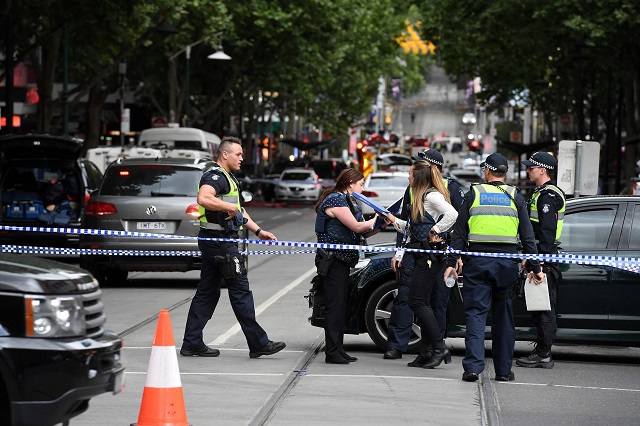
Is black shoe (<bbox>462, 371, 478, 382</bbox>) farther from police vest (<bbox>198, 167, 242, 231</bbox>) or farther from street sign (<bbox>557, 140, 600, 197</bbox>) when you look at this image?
street sign (<bbox>557, 140, 600, 197</bbox>)

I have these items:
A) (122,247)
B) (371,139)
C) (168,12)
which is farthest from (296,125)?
(122,247)

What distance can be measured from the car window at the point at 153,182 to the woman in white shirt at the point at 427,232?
7.38 metres

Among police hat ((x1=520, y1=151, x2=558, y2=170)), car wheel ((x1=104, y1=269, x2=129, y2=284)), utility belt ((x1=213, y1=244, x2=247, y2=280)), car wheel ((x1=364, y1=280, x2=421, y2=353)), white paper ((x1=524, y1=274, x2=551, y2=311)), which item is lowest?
car wheel ((x1=104, y1=269, x2=129, y2=284))

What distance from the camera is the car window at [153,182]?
60.9ft

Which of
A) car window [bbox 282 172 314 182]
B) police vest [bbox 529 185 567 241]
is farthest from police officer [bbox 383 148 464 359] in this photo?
car window [bbox 282 172 314 182]

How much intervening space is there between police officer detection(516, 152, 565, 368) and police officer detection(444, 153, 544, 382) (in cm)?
75

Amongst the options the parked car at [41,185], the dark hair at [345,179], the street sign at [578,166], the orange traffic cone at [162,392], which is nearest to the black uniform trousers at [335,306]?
the dark hair at [345,179]

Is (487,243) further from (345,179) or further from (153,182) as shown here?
(153,182)

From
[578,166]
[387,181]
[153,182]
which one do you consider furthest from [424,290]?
[387,181]

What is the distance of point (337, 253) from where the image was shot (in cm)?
1172

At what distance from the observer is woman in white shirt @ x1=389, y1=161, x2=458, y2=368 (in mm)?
11359

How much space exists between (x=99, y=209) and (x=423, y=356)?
7832 mm

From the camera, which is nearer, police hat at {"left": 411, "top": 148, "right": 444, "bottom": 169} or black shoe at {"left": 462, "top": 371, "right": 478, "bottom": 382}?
black shoe at {"left": 462, "top": 371, "right": 478, "bottom": 382}

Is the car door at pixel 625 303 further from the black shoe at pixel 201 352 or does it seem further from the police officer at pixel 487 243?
the black shoe at pixel 201 352
